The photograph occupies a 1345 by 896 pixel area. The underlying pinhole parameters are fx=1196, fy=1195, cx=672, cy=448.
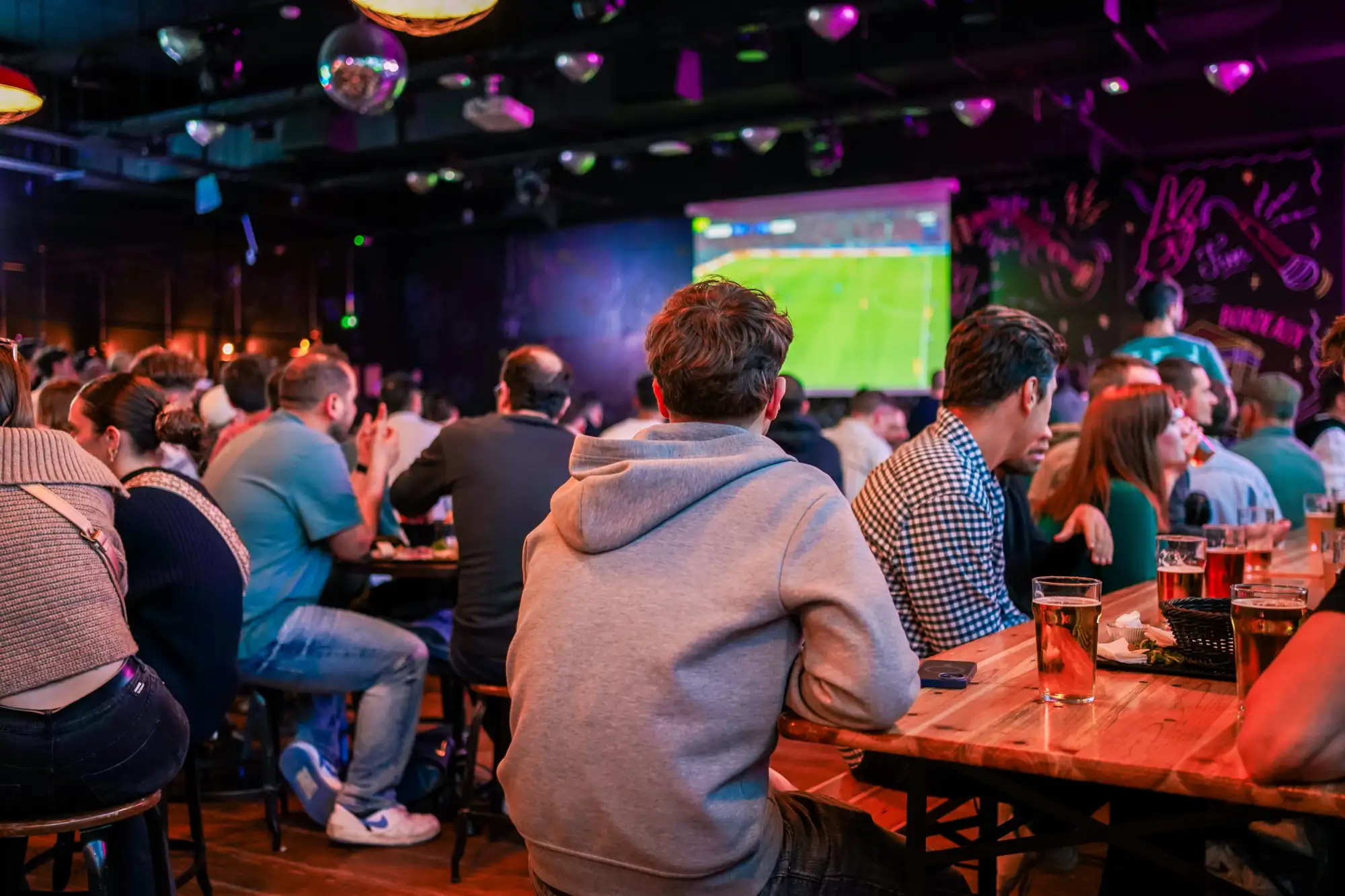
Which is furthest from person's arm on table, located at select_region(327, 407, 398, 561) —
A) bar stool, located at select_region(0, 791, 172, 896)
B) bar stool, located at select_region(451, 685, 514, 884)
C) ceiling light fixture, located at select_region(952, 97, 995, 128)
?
ceiling light fixture, located at select_region(952, 97, 995, 128)

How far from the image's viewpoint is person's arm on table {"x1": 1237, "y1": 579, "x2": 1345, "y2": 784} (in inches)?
48.7

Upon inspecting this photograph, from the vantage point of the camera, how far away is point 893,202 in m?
9.46

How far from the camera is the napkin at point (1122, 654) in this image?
72.6 inches

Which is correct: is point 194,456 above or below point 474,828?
above

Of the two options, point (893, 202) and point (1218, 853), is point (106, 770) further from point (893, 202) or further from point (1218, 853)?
point (893, 202)

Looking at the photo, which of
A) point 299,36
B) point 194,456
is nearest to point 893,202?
point 299,36

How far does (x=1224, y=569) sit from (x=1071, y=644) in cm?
81

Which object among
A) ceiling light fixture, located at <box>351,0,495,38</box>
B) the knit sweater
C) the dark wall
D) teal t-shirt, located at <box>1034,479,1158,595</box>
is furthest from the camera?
the dark wall

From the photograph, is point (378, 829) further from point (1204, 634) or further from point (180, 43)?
point (180, 43)

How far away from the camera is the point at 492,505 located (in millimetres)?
3379

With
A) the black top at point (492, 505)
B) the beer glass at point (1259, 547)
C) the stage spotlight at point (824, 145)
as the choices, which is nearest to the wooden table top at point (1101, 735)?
the beer glass at point (1259, 547)

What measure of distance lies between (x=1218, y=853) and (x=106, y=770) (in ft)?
6.94

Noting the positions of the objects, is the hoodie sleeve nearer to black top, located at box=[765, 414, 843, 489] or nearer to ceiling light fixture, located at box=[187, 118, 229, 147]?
black top, located at box=[765, 414, 843, 489]

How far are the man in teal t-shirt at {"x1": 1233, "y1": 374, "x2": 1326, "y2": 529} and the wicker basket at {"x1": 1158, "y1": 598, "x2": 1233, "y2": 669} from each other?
3.28 meters
